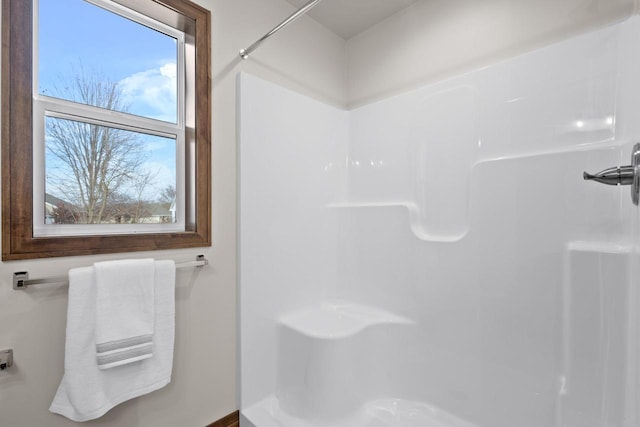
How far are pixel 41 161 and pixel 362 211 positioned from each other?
1624 millimetres

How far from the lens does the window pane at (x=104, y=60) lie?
118 centimetres

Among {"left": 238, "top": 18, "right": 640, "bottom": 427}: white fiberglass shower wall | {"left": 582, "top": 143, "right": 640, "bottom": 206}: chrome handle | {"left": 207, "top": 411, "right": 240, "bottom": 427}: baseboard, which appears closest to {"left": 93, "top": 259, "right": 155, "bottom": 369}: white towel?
{"left": 238, "top": 18, "right": 640, "bottom": 427}: white fiberglass shower wall

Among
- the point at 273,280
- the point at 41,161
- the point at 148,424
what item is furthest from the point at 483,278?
the point at 41,161

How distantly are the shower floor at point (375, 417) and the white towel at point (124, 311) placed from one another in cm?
71

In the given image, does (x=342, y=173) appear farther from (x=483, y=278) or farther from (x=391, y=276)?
(x=483, y=278)

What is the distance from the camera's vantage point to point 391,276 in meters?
1.86

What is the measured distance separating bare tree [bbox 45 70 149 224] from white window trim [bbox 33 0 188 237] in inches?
1.2

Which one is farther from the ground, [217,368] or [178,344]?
[178,344]

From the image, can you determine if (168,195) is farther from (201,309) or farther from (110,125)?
(201,309)

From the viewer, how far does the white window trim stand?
1.12m

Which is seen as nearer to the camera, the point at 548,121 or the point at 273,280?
the point at 548,121

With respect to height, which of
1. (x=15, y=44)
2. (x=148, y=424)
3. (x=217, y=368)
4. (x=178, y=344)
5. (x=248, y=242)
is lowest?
(x=148, y=424)

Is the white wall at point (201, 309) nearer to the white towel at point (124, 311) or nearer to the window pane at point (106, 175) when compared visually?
the white towel at point (124, 311)

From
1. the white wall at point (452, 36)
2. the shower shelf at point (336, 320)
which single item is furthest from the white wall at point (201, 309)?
the white wall at point (452, 36)
